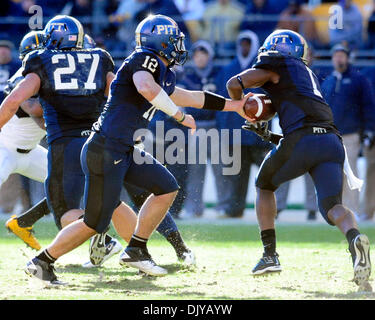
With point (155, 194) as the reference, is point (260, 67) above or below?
above

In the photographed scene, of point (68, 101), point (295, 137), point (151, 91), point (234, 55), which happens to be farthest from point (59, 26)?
point (234, 55)

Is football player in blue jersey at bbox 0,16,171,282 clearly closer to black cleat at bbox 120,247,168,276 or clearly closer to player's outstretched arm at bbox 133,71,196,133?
black cleat at bbox 120,247,168,276

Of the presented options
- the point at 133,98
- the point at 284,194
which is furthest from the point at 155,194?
the point at 284,194

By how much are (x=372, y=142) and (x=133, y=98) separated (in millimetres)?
5654

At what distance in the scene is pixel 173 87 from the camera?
20.1ft

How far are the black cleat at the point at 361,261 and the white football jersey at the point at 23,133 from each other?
3192 millimetres

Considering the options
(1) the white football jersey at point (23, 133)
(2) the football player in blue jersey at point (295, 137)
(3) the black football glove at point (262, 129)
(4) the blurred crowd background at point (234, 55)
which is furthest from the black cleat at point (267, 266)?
(4) the blurred crowd background at point (234, 55)

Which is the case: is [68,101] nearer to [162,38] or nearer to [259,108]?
[162,38]

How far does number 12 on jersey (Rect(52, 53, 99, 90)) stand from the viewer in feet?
20.9

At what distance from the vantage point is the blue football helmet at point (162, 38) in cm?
602

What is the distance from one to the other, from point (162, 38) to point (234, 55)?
21.1ft

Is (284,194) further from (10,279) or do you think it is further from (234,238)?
(10,279)

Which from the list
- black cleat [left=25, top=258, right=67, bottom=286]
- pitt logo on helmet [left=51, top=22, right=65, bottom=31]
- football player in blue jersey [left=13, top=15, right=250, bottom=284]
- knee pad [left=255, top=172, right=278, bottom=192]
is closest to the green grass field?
black cleat [left=25, top=258, right=67, bottom=286]

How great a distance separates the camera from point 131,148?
5953 mm
